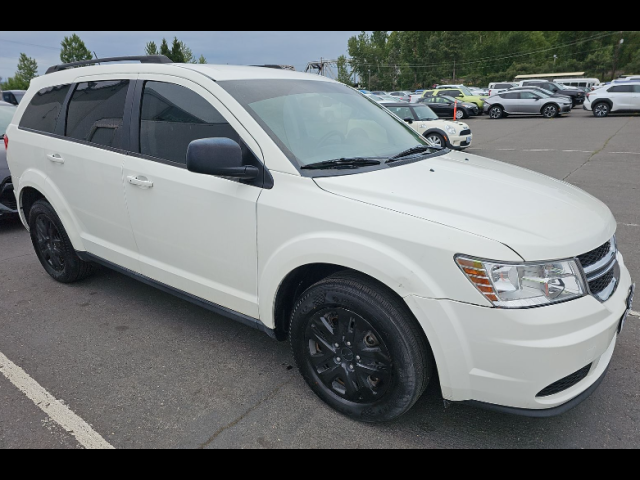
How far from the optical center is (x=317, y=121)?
9.82 feet

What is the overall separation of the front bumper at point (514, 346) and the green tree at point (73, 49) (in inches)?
2994

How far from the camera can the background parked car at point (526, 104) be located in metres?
24.9

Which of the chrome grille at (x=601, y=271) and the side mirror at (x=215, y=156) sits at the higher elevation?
the side mirror at (x=215, y=156)

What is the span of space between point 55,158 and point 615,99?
26585 millimetres

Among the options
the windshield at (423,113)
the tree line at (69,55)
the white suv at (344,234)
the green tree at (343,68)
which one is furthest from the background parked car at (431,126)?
the green tree at (343,68)

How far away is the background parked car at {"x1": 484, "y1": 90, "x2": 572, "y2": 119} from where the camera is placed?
81.8 ft

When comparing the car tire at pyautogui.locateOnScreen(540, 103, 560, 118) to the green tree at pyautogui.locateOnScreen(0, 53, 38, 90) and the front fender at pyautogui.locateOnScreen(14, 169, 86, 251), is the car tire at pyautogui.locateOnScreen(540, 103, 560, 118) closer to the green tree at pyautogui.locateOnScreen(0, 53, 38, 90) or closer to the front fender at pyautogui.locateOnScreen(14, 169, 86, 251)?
the front fender at pyautogui.locateOnScreen(14, 169, 86, 251)

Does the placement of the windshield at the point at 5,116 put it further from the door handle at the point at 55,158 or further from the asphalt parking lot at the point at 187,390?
the door handle at the point at 55,158

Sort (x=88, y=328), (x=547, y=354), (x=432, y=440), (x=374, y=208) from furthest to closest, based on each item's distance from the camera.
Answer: (x=88, y=328), (x=432, y=440), (x=374, y=208), (x=547, y=354)

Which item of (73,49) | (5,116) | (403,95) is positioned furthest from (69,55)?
(5,116)

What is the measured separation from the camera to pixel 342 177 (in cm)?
250
